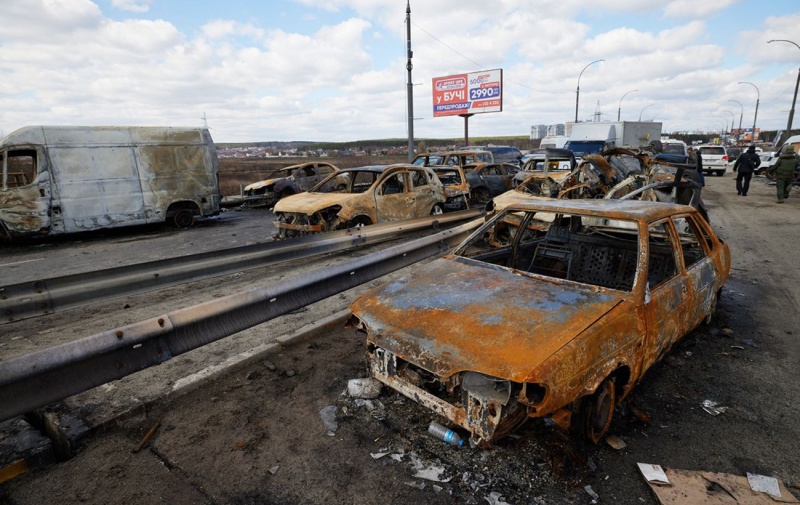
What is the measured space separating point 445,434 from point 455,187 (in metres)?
8.83

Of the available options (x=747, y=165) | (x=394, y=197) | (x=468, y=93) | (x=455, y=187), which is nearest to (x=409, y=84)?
(x=455, y=187)

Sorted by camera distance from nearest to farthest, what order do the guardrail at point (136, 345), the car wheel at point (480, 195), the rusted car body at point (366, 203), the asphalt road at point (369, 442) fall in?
the guardrail at point (136, 345), the asphalt road at point (369, 442), the rusted car body at point (366, 203), the car wheel at point (480, 195)

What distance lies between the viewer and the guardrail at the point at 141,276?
358 cm

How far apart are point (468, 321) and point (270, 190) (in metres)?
13.6

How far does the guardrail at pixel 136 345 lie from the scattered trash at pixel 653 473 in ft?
8.82

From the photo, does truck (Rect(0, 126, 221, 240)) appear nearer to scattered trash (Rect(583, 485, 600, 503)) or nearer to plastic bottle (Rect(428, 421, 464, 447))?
plastic bottle (Rect(428, 421, 464, 447))

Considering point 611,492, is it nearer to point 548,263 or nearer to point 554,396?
point 554,396

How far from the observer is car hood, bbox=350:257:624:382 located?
8.36ft

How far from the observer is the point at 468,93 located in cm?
3300

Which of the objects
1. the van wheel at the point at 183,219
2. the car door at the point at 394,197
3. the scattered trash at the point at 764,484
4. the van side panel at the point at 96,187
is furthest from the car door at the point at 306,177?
the scattered trash at the point at 764,484

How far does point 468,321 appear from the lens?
290cm

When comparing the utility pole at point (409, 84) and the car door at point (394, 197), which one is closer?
the car door at point (394, 197)

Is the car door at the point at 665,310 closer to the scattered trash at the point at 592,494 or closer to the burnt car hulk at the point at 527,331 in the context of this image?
the burnt car hulk at the point at 527,331

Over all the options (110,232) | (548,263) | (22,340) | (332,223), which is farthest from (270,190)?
(548,263)
